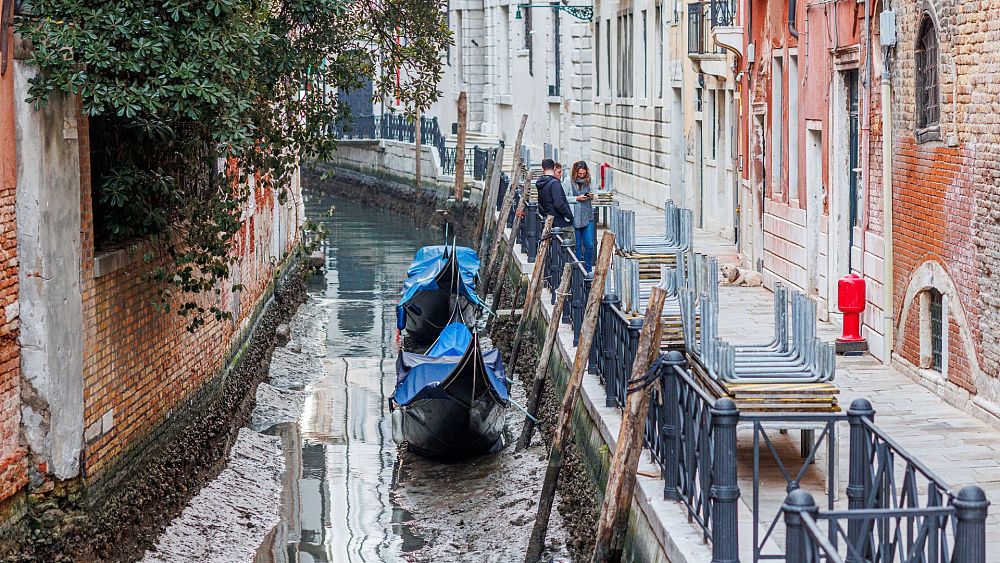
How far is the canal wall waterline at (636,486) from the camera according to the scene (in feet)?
21.6

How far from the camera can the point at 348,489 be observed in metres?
12.1

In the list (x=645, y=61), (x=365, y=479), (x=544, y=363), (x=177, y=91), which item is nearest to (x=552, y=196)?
(x=544, y=363)

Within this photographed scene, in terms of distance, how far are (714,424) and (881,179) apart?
250 inches

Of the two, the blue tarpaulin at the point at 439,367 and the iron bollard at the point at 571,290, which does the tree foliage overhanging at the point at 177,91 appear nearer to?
the blue tarpaulin at the point at 439,367

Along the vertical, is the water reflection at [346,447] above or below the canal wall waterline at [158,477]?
below

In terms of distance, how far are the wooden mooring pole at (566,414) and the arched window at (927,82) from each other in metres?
2.52

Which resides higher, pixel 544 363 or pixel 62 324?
pixel 62 324

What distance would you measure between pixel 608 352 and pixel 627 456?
104 inches

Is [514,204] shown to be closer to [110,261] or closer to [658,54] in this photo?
[658,54]

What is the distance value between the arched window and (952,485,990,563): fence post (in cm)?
622

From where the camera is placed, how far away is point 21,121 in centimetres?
751

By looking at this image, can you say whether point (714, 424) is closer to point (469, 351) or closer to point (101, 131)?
point (101, 131)

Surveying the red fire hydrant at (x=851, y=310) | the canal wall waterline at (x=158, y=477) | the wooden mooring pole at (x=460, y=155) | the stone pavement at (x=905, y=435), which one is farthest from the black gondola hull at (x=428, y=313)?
the wooden mooring pole at (x=460, y=155)

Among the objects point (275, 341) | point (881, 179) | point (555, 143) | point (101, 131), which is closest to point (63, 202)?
point (101, 131)
